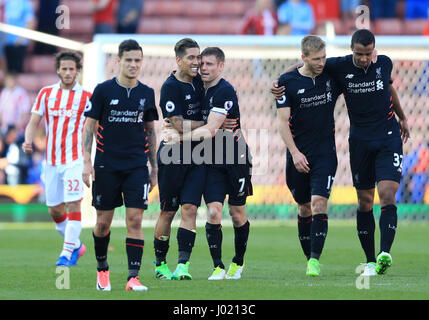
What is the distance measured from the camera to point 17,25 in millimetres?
21188

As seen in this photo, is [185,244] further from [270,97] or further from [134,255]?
[270,97]

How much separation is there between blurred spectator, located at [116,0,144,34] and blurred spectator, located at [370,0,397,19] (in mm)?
5309

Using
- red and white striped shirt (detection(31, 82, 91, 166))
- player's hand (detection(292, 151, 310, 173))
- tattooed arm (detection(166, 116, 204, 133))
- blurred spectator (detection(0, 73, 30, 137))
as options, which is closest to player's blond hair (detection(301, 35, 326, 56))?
player's hand (detection(292, 151, 310, 173))

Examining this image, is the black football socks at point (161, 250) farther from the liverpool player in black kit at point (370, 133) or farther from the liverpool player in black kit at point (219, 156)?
the liverpool player in black kit at point (370, 133)

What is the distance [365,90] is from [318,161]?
81 cm

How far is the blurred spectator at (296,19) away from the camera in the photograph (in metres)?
20.0

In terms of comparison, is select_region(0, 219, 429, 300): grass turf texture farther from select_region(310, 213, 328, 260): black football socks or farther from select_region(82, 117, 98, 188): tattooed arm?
select_region(82, 117, 98, 188): tattooed arm

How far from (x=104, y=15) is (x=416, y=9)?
714cm

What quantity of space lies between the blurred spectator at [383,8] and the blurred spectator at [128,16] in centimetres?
531

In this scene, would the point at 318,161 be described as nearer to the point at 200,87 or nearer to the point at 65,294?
the point at 200,87

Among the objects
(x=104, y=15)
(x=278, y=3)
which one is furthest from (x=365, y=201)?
(x=278, y=3)

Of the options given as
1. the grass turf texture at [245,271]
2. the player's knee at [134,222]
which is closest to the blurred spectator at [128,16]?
the grass turf texture at [245,271]
